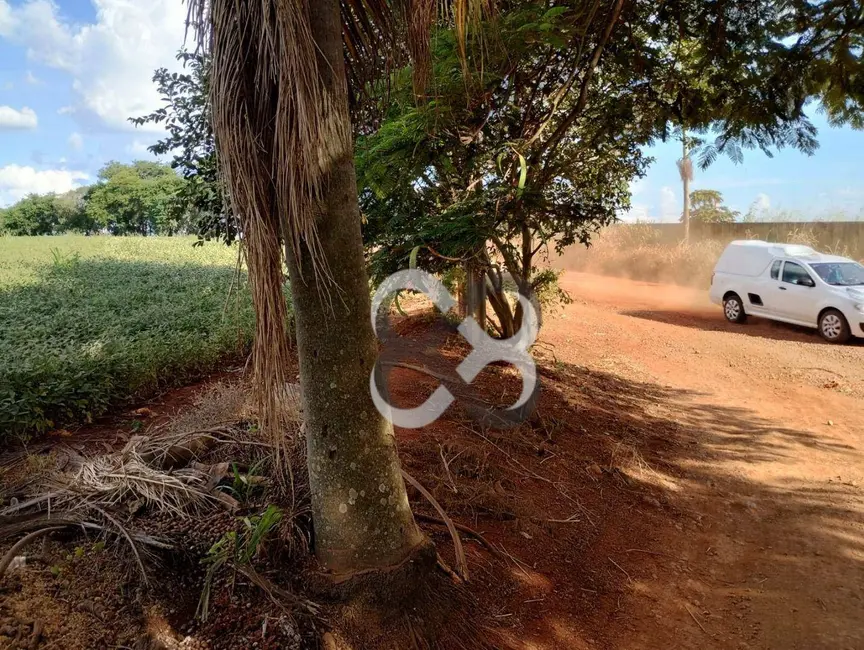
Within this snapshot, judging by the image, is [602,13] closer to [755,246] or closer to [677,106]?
[677,106]

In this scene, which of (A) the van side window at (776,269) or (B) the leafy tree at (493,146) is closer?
(B) the leafy tree at (493,146)

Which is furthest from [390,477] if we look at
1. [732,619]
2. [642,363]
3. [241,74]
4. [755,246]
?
[755,246]

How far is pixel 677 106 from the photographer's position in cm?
→ 707

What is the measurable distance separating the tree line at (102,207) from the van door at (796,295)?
Result: 24.4m

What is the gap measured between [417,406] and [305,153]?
154 inches

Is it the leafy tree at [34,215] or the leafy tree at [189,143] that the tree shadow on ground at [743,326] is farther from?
the leafy tree at [34,215]

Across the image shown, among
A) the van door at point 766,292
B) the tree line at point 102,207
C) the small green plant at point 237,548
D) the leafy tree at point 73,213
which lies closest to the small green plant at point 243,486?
the small green plant at point 237,548

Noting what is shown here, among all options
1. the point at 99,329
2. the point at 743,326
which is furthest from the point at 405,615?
the point at 743,326

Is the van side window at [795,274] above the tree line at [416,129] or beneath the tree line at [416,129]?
beneath

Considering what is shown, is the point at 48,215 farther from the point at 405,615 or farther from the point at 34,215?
the point at 405,615

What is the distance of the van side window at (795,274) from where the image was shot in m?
13.2

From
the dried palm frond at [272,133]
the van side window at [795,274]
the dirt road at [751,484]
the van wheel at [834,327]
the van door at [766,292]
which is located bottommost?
the dirt road at [751,484]

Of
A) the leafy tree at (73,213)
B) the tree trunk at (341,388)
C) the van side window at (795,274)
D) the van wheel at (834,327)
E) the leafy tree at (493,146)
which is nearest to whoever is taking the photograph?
the tree trunk at (341,388)

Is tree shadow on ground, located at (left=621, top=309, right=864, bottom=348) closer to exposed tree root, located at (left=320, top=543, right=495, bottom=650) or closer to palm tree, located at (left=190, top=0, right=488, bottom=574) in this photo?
exposed tree root, located at (left=320, top=543, right=495, bottom=650)
